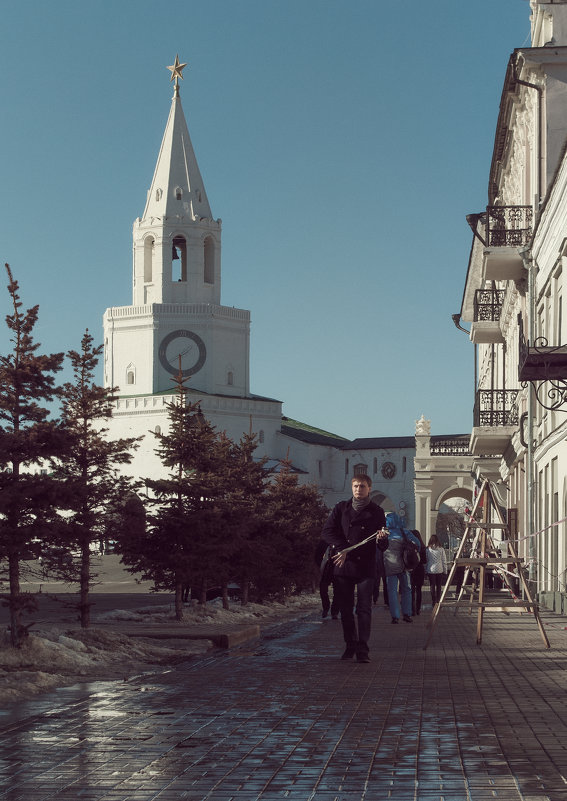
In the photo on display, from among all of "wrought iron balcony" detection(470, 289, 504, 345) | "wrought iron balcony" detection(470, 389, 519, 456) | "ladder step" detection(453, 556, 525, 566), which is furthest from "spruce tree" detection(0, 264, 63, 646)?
"wrought iron balcony" detection(470, 289, 504, 345)

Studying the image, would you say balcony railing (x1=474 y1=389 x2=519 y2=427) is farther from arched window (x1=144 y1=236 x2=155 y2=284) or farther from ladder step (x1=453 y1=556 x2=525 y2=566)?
arched window (x1=144 y1=236 x2=155 y2=284)

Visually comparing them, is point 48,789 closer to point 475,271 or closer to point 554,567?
point 554,567

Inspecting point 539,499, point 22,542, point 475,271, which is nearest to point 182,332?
point 475,271

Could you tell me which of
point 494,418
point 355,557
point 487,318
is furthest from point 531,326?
point 355,557

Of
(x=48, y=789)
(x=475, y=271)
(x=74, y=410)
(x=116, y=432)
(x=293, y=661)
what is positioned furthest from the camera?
(x=116, y=432)

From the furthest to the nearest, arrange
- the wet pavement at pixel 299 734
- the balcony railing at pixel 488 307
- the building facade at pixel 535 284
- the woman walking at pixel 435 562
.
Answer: the balcony railing at pixel 488 307, the woman walking at pixel 435 562, the building facade at pixel 535 284, the wet pavement at pixel 299 734

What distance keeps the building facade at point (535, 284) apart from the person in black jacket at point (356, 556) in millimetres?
5974

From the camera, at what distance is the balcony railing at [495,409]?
39.7m

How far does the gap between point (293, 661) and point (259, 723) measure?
5382mm

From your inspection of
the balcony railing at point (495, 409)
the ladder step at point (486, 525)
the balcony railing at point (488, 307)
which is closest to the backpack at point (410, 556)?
the ladder step at point (486, 525)

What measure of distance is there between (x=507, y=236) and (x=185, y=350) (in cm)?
9918

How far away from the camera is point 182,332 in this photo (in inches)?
5162

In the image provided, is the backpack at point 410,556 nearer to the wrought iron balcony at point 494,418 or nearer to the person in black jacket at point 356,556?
the person in black jacket at point 356,556

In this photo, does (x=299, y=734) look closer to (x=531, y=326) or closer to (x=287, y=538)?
(x=531, y=326)
